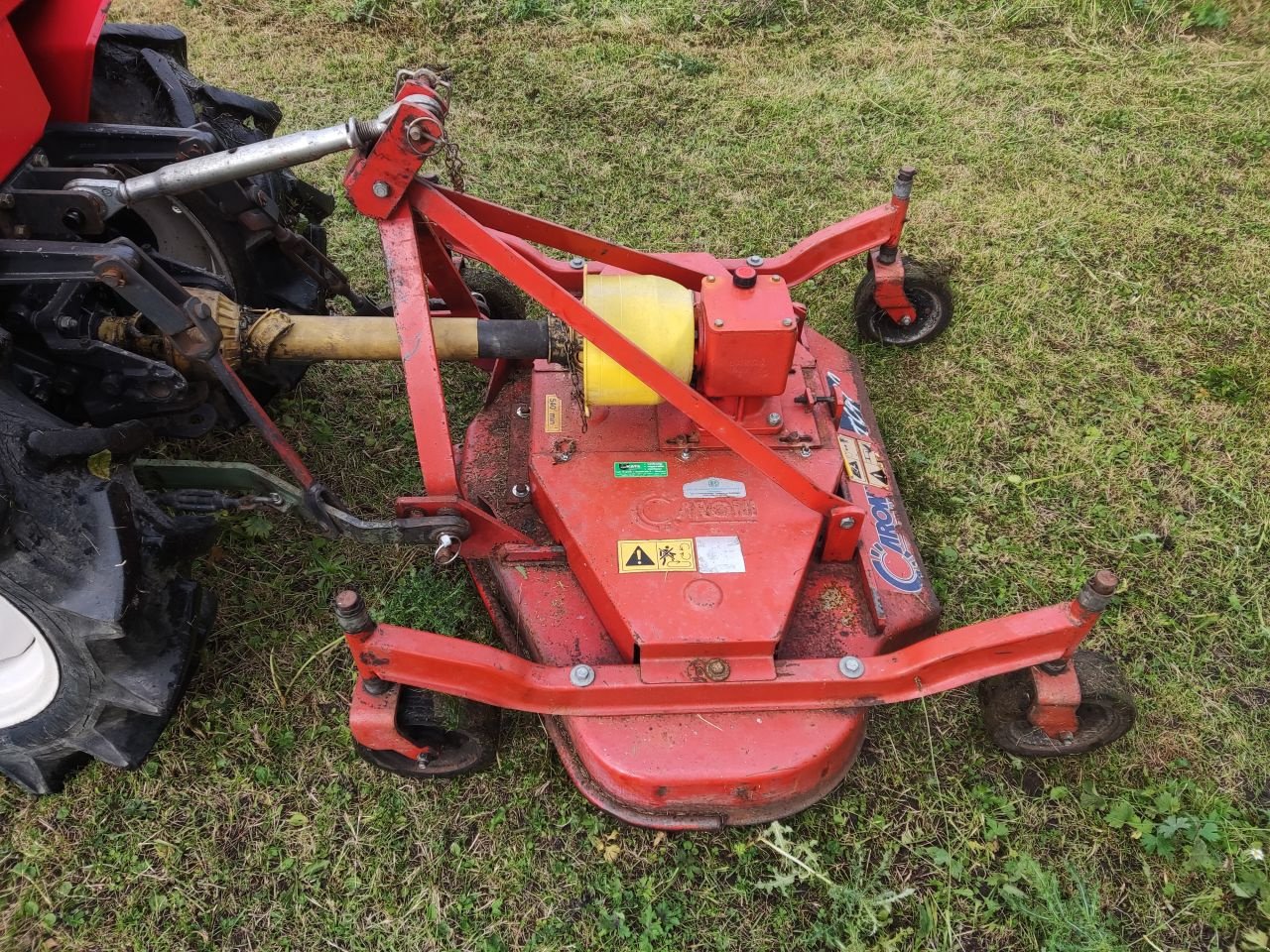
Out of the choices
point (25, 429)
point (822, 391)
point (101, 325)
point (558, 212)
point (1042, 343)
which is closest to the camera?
point (25, 429)

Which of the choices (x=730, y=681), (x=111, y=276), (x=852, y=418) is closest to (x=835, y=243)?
(x=852, y=418)

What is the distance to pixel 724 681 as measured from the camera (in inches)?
90.0

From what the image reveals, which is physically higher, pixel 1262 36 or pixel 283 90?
pixel 1262 36

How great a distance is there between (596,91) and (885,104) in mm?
1693

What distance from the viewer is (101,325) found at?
8.21 feet

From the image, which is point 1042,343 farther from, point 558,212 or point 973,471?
point 558,212

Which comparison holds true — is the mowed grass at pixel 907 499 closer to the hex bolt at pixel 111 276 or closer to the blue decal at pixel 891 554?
the blue decal at pixel 891 554

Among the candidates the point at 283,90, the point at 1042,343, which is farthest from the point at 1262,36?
the point at 283,90

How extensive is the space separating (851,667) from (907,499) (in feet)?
3.77

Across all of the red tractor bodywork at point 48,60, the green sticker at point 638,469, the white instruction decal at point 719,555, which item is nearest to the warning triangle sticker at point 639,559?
the white instruction decal at point 719,555

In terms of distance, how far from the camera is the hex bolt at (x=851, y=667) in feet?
7.52

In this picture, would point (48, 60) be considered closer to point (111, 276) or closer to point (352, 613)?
point (111, 276)

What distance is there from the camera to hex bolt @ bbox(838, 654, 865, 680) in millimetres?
2291

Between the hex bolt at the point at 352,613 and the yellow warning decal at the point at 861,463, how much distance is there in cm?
154
